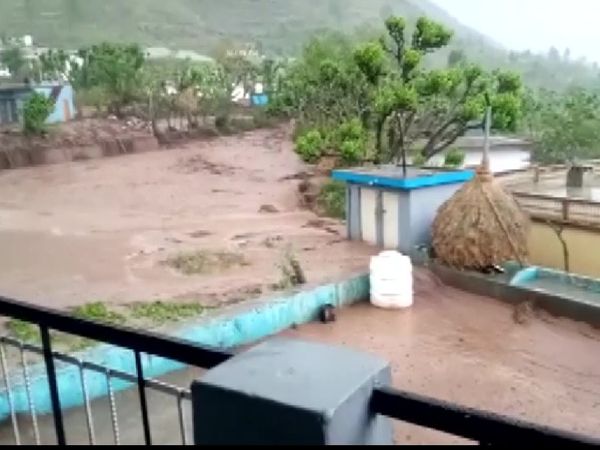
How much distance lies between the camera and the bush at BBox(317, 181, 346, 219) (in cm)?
1377

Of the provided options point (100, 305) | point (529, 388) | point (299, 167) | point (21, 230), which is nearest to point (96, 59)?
point (299, 167)

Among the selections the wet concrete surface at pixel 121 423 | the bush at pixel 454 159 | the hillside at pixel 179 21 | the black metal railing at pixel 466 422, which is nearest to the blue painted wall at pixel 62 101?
the bush at pixel 454 159

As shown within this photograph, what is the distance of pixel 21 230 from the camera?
13.4 m

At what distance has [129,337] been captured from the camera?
51.2 inches

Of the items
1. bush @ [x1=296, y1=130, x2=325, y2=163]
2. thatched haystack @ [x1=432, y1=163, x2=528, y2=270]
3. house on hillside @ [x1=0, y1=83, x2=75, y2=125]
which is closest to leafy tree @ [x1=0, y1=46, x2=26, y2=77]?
house on hillside @ [x1=0, y1=83, x2=75, y2=125]


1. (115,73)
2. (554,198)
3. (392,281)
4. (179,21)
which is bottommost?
(392,281)

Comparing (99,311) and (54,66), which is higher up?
(54,66)

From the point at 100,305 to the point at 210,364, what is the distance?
266 inches

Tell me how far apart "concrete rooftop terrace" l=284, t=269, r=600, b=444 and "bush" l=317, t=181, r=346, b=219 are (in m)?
5.34

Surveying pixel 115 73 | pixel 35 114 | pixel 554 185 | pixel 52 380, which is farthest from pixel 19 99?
pixel 52 380

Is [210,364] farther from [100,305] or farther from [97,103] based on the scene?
[97,103]

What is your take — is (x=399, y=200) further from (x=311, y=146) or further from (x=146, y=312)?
(x=146, y=312)

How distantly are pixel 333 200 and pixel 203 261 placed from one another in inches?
188

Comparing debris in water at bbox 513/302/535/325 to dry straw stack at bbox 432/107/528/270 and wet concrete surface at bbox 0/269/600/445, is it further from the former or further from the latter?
dry straw stack at bbox 432/107/528/270
